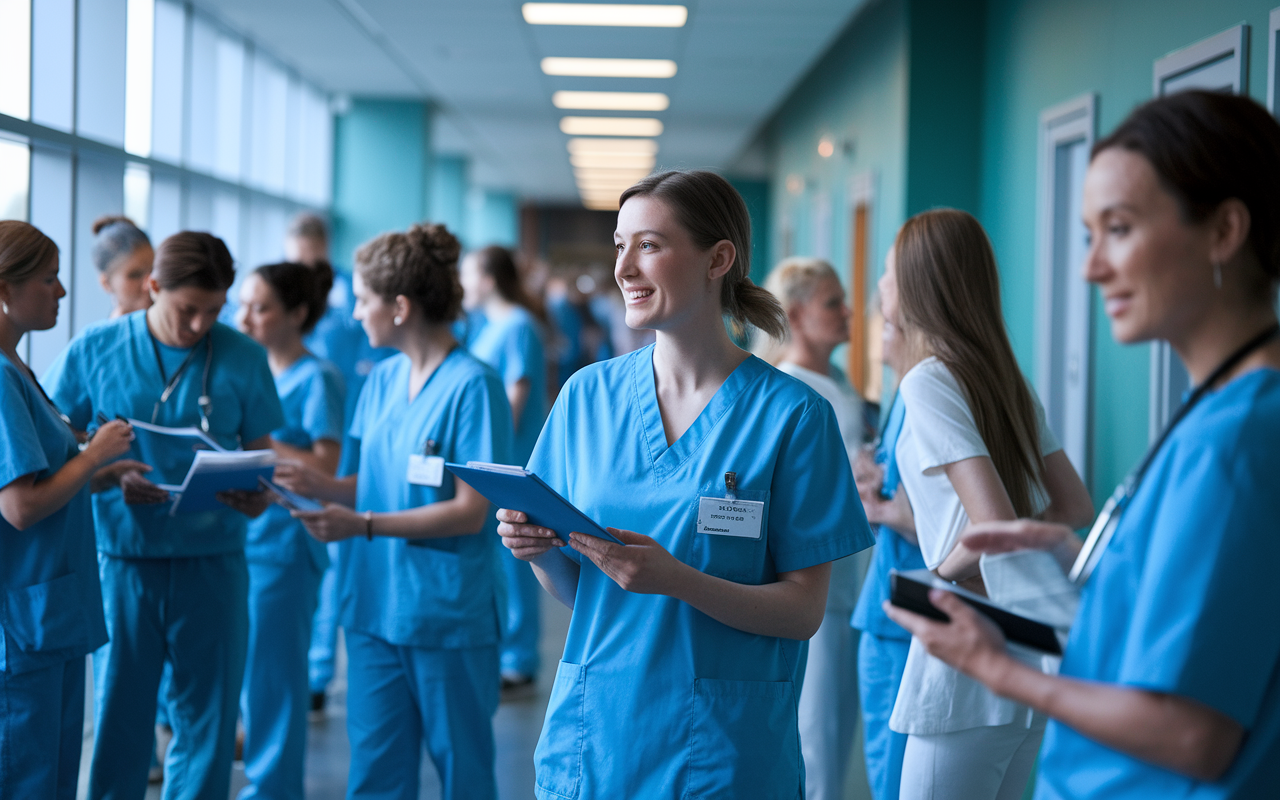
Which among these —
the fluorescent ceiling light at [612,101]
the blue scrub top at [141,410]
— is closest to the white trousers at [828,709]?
the blue scrub top at [141,410]

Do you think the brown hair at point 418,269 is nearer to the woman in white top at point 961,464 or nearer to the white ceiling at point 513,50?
the woman in white top at point 961,464

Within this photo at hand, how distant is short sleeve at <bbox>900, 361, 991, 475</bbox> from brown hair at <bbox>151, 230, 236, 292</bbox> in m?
1.77

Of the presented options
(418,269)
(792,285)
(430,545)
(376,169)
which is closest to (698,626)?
(430,545)

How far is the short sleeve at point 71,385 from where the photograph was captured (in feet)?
8.41

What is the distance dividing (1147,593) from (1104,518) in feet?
0.51

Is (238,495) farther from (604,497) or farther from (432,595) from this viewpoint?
(604,497)

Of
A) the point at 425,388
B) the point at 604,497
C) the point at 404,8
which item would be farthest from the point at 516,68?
the point at 604,497

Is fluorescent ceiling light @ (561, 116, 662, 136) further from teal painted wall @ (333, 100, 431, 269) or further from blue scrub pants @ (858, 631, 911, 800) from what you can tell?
blue scrub pants @ (858, 631, 911, 800)

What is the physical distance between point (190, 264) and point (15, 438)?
26.7 inches

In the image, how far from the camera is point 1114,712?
0.97 metres

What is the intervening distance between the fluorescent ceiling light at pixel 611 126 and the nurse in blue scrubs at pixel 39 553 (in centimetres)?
886

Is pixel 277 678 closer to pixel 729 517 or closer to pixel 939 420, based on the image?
pixel 729 517

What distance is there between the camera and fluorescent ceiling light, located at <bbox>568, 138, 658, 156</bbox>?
1260cm

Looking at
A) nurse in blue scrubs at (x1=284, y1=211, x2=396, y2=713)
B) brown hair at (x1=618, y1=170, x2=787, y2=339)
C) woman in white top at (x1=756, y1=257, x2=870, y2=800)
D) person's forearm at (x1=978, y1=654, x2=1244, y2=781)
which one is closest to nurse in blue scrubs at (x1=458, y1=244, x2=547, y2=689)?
nurse in blue scrubs at (x1=284, y1=211, x2=396, y2=713)
